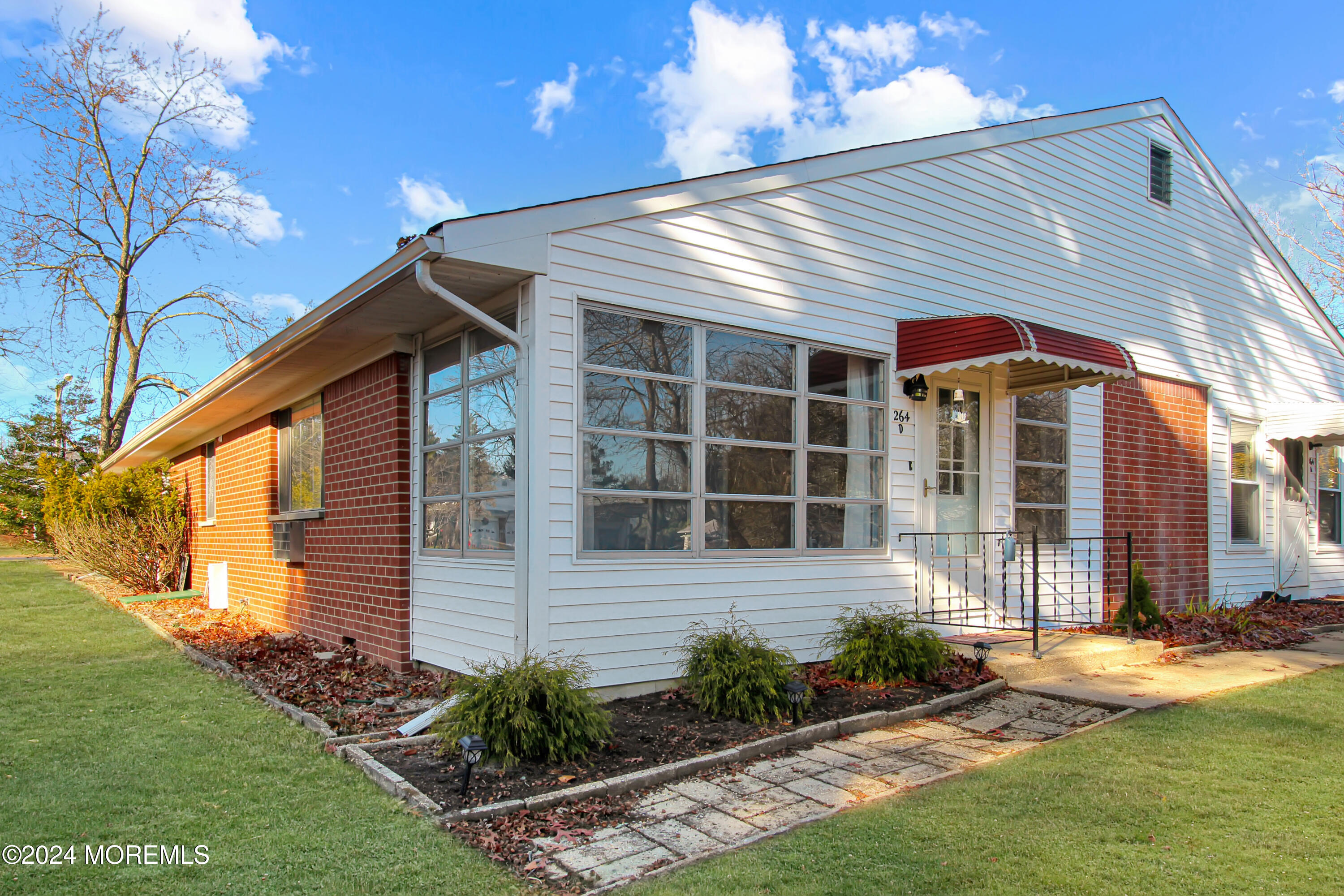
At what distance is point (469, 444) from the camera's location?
6309 millimetres

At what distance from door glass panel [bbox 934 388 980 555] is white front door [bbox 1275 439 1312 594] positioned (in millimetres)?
6030

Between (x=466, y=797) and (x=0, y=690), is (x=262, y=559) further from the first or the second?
(x=466, y=797)

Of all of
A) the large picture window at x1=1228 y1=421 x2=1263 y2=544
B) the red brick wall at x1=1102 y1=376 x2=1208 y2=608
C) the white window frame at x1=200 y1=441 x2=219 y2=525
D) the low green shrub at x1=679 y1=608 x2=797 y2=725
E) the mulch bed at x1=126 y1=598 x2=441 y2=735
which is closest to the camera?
the low green shrub at x1=679 y1=608 x2=797 y2=725

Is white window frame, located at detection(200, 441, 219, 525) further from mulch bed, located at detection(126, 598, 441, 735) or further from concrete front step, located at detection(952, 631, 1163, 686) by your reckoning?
concrete front step, located at detection(952, 631, 1163, 686)

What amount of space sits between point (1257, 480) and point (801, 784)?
975 centimetres

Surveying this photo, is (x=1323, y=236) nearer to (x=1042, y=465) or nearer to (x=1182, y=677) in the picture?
(x=1042, y=465)

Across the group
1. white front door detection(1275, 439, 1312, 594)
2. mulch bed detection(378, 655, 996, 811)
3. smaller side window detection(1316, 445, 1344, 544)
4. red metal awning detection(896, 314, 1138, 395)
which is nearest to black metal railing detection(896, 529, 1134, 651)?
mulch bed detection(378, 655, 996, 811)

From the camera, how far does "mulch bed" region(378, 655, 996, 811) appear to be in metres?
4.21

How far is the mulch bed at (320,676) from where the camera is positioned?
568cm

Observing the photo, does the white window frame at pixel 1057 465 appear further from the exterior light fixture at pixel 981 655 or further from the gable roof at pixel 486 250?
the gable roof at pixel 486 250

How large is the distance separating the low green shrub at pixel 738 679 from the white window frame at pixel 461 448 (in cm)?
142

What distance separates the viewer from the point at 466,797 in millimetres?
3988

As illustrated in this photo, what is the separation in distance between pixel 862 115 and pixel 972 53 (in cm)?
1189

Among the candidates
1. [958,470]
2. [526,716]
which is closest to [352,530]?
[526,716]
